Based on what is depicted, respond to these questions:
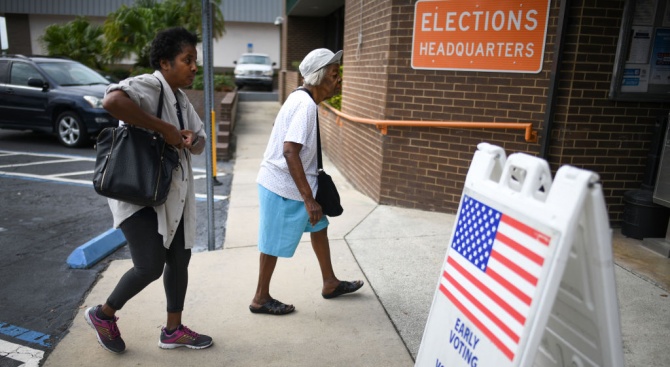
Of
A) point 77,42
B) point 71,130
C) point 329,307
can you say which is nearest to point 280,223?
point 329,307

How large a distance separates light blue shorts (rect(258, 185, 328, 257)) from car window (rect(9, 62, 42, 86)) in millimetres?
9400

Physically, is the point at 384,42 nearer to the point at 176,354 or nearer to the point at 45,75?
the point at 176,354

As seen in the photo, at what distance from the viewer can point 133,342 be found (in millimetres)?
3162

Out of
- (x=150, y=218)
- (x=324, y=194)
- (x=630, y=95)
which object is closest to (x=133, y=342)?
(x=150, y=218)

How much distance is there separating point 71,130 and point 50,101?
71 cm

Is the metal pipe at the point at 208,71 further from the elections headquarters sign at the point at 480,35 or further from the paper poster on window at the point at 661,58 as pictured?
the paper poster on window at the point at 661,58

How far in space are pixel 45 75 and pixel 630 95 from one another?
10410 mm

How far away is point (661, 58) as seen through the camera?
5.15 metres

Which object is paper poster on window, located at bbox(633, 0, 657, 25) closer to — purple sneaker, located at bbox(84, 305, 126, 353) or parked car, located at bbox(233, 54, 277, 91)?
purple sneaker, located at bbox(84, 305, 126, 353)

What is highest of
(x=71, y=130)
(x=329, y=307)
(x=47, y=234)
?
(x=71, y=130)

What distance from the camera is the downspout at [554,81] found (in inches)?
192

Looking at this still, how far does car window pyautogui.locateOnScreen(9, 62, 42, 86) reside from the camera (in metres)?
10.6

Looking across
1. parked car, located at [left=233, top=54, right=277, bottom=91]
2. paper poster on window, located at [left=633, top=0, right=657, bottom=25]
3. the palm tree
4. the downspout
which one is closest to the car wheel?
the palm tree

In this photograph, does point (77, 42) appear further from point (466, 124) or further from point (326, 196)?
point (326, 196)
